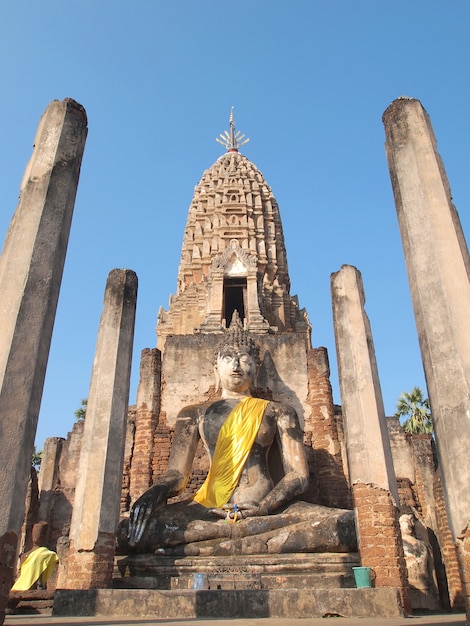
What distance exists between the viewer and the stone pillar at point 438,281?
4.68 m

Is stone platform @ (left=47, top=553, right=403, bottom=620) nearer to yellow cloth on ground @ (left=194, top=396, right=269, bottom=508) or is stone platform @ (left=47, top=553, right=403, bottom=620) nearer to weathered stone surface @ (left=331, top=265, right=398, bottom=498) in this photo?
weathered stone surface @ (left=331, top=265, right=398, bottom=498)

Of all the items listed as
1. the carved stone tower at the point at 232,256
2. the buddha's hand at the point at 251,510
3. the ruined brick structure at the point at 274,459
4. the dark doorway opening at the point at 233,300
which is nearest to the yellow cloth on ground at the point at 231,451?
the buddha's hand at the point at 251,510

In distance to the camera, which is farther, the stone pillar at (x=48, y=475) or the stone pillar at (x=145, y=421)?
the stone pillar at (x=48, y=475)

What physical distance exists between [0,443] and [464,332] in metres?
3.96

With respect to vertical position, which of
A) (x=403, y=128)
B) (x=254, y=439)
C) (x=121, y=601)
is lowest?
(x=121, y=601)

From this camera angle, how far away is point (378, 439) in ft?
24.1

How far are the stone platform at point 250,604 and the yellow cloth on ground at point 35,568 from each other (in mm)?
3644

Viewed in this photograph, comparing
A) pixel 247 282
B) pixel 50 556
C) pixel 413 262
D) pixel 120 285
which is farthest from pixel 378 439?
pixel 247 282

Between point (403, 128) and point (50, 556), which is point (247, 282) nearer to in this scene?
point (50, 556)

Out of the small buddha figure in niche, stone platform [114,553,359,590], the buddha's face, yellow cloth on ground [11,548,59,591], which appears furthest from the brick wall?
yellow cloth on ground [11,548,59,591]

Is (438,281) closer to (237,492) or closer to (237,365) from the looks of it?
(237,492)

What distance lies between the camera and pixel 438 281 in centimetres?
532

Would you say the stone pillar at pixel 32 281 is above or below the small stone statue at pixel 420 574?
above

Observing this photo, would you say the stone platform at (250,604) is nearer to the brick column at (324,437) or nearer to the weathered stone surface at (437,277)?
the weathered stone surface at (437,277)
